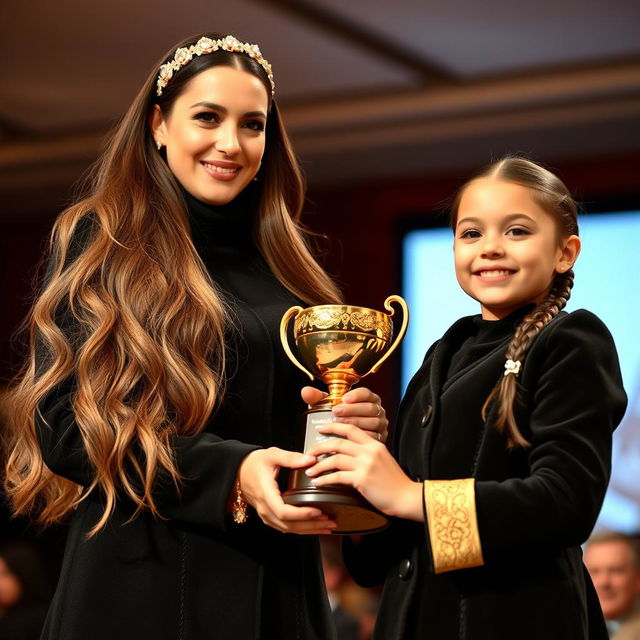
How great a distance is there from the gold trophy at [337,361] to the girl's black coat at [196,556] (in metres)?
0.15

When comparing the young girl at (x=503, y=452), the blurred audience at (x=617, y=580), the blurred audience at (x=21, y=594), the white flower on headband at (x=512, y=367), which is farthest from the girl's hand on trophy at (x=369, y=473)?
the blurred audience at (x=21, y=594)

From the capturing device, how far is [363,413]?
80.1 inches

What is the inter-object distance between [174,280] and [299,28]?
12.1 ft

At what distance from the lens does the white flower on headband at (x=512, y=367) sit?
6.12 ft

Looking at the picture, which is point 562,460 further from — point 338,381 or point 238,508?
point 238,508

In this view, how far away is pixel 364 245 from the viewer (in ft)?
25.2

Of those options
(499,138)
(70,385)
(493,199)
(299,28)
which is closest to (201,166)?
(70,385)

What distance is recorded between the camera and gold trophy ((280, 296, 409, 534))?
1942mm

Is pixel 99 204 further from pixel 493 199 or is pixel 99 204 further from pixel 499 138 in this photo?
pixel 499 138

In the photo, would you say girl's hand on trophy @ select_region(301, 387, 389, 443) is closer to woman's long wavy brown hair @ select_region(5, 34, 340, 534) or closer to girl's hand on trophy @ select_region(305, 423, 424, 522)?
girl's hand on trophy @ select_region(305, 423, 424, 522)

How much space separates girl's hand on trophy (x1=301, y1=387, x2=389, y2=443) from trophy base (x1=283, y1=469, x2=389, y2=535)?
0.11 meters

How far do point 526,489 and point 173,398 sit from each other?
0.68 meters

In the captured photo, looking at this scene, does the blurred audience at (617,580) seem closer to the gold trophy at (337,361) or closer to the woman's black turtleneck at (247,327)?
the woman's black turtleneck at (247,327)

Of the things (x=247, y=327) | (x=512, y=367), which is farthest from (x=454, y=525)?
(x=247, y=327)
